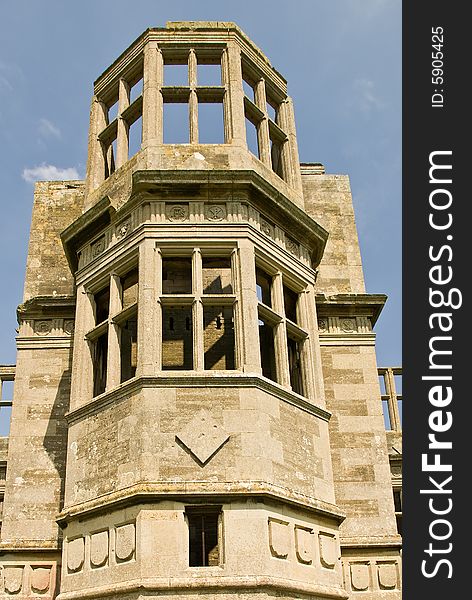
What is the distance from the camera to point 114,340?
448 inches

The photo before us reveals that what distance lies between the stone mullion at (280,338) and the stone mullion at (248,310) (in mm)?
625

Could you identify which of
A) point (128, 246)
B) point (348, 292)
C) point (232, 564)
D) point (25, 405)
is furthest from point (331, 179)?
point (232, 564)

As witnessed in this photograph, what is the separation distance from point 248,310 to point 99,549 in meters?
3.90

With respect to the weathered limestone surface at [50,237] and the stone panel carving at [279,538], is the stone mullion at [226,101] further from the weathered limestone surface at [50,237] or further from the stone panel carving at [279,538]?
the stone panel carving at [279,538]

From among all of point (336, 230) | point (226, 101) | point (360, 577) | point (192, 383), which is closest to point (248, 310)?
point (192, 383)

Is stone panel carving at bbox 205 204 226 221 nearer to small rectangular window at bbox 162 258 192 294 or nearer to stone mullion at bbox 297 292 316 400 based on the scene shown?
small rectangular window at bbox 162 258 192 294

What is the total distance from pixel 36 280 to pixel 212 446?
6.35 metres

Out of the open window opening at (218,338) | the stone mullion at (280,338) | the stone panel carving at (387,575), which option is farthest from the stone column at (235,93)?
the stone panel carving at (387,575)

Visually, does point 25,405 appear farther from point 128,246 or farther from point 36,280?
point 128,246

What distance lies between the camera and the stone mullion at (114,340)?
1100 cm

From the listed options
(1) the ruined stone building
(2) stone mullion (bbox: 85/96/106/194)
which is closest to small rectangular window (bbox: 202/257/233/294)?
(1) the ruined stone building

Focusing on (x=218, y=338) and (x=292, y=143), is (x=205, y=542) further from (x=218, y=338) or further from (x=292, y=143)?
(x=292, y=143)

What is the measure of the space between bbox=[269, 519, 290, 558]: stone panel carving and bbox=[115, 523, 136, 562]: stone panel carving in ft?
5.75

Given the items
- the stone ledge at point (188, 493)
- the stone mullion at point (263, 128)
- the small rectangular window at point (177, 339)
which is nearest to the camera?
the stone ledge at point (188, 493)
